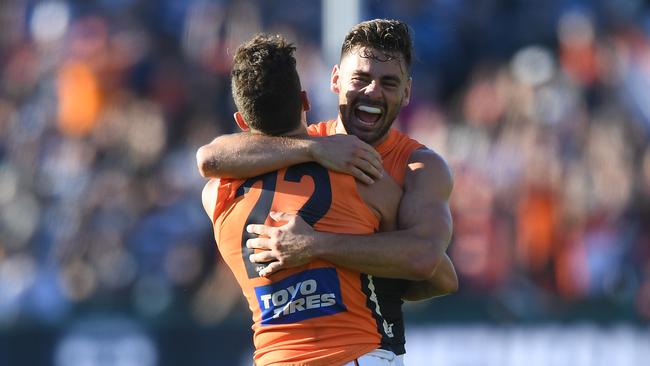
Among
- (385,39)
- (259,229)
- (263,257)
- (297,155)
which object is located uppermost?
(385,39)

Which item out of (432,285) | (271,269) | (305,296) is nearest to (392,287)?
(432,285)

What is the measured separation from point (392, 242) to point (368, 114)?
0.76 metres

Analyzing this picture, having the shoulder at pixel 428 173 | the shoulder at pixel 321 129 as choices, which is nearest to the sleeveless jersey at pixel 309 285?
the shoulder at pixel 428 173

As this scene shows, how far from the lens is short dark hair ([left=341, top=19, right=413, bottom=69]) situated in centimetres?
549

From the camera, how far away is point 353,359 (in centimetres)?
497

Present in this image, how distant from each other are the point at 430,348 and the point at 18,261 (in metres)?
3.86

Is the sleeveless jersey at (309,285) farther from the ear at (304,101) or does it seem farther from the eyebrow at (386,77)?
the eyebrow at (386,77)

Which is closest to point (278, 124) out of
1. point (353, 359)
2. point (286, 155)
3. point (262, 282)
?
point (286, 155)

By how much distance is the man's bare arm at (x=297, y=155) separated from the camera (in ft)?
16.5

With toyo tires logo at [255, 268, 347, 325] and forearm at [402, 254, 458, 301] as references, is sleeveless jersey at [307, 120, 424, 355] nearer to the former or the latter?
forearm at [402, 254, 458, 301]

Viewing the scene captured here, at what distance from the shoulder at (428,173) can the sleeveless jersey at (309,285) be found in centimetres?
26

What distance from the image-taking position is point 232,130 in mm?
12031

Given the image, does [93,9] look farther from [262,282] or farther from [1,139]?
[262,282]

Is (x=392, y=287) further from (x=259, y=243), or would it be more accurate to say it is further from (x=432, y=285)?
(x=259, y=243)
